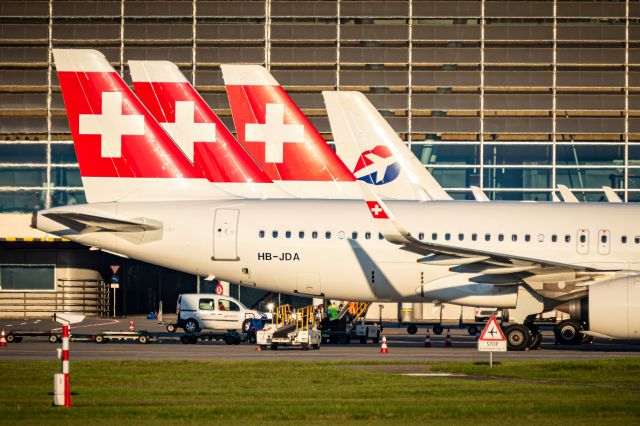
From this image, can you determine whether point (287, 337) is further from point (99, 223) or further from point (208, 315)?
point (208, 315)

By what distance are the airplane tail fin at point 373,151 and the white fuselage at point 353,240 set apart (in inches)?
381

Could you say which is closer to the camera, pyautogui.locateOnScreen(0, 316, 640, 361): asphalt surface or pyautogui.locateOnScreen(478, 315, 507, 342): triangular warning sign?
pyautogui.locateOnScreen(478, 315, 507, 342): triangular warning sign

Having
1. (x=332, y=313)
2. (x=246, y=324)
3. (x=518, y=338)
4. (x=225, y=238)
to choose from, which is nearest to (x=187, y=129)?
(x=225, y=238)

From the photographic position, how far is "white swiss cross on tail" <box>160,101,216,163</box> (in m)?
41.4

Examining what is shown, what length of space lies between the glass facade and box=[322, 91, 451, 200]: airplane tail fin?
74.0ft

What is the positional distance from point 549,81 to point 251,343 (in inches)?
1483

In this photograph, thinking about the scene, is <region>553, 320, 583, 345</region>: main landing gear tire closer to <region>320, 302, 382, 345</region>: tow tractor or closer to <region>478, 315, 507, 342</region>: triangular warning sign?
<region>320, 302, 382, 345</region>: tow tractor

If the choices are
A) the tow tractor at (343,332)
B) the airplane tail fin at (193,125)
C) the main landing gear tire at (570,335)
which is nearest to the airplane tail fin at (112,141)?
the airplane tail fin at (193,125)

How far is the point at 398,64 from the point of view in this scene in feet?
235

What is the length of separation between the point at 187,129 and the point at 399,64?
103 feet

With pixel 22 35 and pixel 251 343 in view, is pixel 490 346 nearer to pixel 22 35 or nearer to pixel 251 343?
pixel 251 343

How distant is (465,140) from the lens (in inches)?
2832

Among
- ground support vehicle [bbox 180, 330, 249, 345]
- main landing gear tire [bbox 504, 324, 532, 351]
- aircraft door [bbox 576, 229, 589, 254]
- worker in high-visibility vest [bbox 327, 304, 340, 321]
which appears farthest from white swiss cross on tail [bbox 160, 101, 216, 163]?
aircraft door [bbox 576, 229, 589, 254]

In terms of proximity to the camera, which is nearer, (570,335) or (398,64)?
Answer: (570,335)
